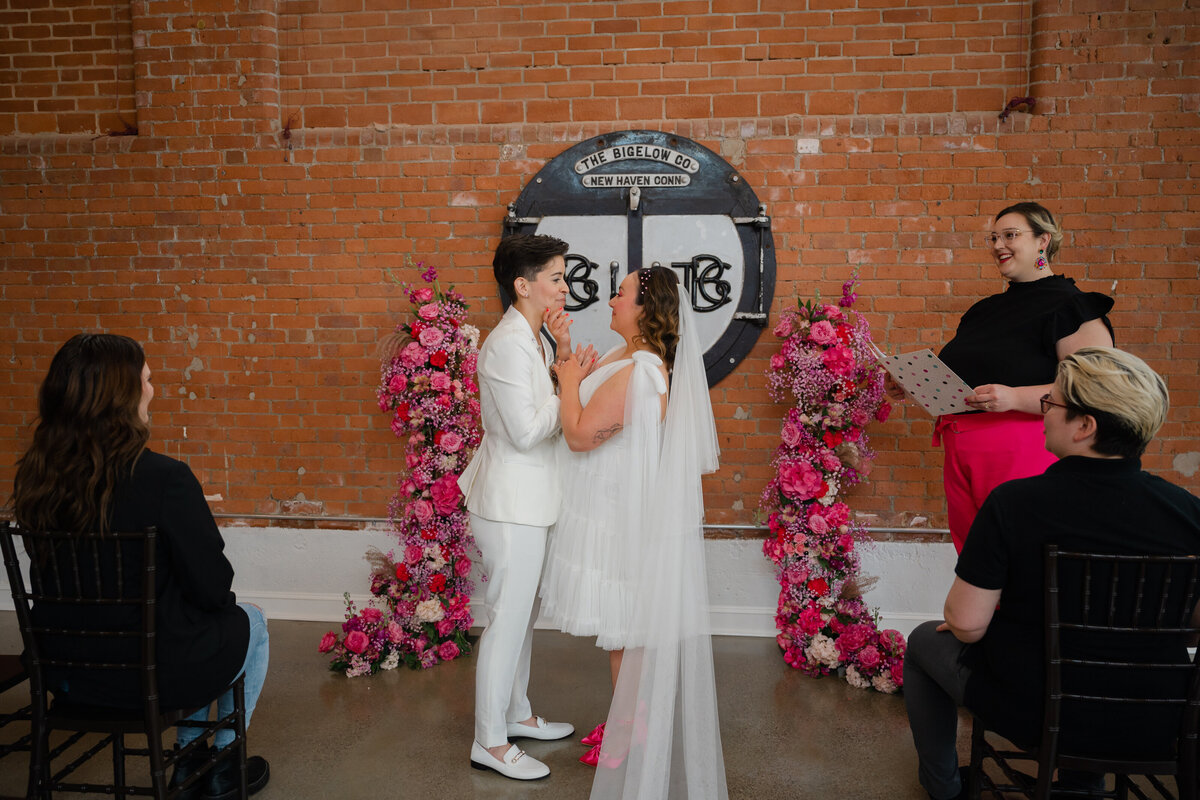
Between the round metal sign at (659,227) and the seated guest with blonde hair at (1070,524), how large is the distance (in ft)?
7.36

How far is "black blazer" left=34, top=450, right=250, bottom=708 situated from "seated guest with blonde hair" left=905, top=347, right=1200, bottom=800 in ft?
6.47

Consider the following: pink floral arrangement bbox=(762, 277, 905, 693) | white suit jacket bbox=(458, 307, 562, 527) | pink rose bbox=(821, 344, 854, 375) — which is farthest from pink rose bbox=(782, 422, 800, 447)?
white suit jacket bbox=(458, 307, 562, 527)

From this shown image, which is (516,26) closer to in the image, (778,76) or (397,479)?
(778,76)

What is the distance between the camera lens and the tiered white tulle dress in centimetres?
265

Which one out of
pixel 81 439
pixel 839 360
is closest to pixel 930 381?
pixel 839 360

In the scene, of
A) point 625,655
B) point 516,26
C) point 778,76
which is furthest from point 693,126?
point 625,655

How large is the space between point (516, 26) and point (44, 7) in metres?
2.66

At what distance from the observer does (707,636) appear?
2555 millimetres

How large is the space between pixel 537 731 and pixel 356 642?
108 centimetres

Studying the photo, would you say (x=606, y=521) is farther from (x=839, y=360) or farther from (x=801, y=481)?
(x=839, y=360)

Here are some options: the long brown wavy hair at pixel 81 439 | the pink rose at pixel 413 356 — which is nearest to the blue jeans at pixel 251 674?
the long brown wavy hair at pixel 81 439

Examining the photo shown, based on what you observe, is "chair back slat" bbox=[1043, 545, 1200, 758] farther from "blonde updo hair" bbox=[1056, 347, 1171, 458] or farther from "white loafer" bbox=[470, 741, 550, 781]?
"white loafer" bbox=[470, 741, 550, 781]

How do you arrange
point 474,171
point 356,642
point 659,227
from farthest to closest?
point 474,171 → point 659,227 → point 356,642

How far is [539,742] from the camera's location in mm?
3135
